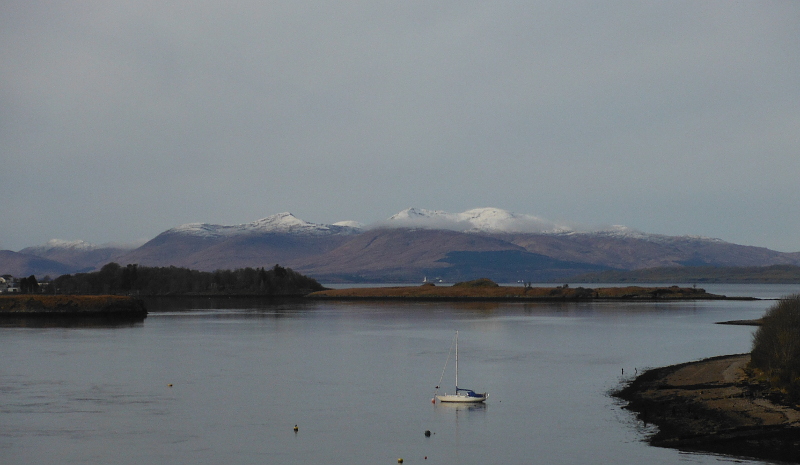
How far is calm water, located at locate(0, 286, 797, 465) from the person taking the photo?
26.5 metres

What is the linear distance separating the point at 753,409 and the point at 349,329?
5641 centimetres

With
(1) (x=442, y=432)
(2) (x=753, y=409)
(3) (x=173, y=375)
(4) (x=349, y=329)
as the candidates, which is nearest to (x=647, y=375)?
(2) (x=753, y=409)

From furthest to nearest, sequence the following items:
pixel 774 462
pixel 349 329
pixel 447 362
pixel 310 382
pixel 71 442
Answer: pixel 349 329 < pixel 447 362 < pixel 310 382 < pixel 71 442 < pixel 774 462

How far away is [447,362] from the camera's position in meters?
49.8

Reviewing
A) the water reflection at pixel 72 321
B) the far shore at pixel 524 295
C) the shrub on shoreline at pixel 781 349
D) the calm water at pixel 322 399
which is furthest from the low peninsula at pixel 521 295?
the shrub on shoreline at pixel 781 349

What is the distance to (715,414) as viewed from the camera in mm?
30375

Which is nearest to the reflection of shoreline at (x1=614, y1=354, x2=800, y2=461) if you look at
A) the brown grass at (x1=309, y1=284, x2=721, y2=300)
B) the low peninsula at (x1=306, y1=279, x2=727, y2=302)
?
the low peninsula at (x1=306, y1=279, x2=727, y2=302)

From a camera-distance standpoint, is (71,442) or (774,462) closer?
(774,462)

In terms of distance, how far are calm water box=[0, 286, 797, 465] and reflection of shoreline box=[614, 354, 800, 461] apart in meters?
1.22

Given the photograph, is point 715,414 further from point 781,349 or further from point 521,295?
point 521,295

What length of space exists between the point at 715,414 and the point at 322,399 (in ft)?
55.6

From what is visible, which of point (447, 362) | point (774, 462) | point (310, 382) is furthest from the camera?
point (447, 362)

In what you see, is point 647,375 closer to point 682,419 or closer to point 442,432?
point 682,419

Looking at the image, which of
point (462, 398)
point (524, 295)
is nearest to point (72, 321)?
point (462, 398)
